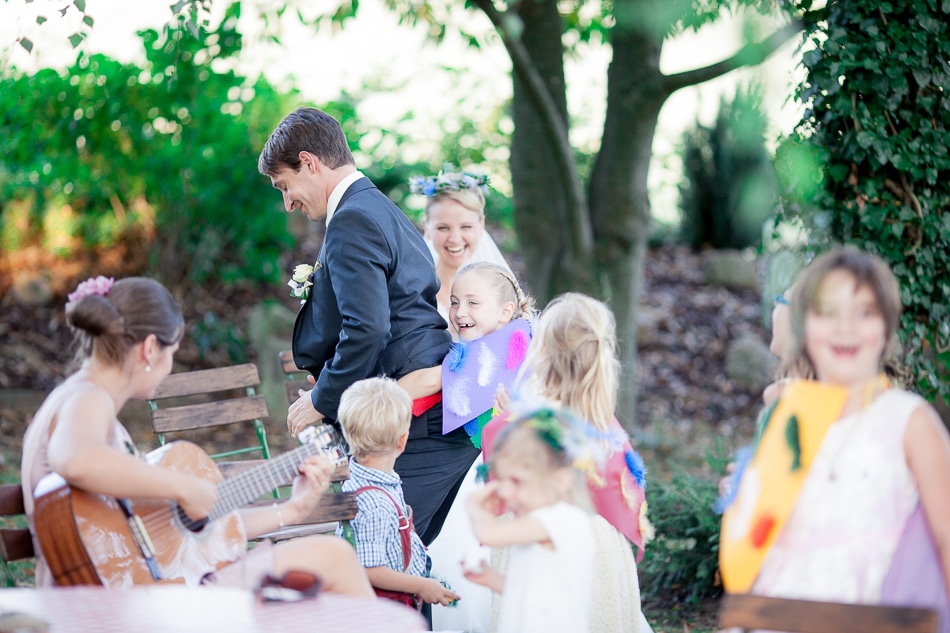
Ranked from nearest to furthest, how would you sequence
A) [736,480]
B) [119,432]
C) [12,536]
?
[736,480] < [12,536] < [119,432]

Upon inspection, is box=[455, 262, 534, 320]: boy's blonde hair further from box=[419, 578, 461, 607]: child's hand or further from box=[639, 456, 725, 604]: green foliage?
box=[639, 456, 725, 604]: green foliage

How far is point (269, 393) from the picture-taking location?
8961mm

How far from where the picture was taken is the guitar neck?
289 centimetres

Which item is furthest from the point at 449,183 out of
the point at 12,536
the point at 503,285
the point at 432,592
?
the point at 12,536

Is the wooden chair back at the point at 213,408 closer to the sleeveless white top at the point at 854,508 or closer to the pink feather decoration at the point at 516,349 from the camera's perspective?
the pink feather decoration at the point at 516,349

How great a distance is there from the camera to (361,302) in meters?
3.55

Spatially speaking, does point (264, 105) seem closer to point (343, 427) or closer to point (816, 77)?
point (816, 77)

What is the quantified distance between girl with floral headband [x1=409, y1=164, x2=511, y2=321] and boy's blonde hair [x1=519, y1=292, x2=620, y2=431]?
5.24ft

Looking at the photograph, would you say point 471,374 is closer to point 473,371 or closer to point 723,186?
point 473,371

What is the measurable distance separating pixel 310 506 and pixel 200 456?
36cm

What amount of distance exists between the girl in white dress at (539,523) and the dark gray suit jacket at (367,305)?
926mm

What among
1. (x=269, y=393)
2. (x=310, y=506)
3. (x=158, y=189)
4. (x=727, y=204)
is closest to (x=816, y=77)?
(x=310, y=506)

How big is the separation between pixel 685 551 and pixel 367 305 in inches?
94.9

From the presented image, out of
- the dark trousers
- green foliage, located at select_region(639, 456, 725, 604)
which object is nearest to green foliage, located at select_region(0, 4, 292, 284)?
the dark trousers
